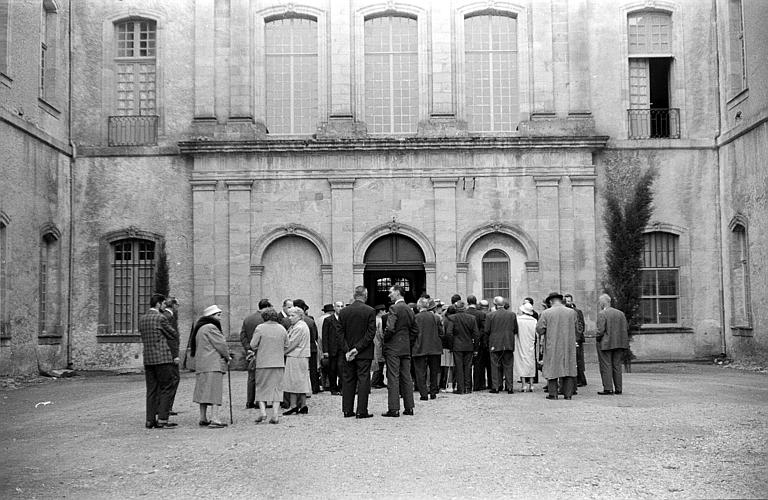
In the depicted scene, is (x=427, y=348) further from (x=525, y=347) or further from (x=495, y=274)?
(x=495, y=274)

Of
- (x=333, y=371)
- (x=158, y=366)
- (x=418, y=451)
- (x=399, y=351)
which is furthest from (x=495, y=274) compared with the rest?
(x=418, y=451)

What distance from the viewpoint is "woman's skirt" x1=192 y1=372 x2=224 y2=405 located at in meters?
12.3

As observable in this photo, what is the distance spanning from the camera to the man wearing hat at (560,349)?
598 inches

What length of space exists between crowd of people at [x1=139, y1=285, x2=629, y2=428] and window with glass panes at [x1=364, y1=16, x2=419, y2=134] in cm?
825

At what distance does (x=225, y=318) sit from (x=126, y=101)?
655 centimetres

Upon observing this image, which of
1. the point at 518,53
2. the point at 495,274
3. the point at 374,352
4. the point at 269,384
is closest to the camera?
the point at 269,384

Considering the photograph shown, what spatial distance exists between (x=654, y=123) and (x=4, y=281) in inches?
664

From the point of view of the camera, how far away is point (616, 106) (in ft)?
80.2

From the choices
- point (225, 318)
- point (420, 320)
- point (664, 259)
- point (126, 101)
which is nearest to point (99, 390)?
point (225, 318)

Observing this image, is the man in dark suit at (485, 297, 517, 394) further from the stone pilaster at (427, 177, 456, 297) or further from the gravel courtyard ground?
the stone pilaster at (427, 177, 456, 297)

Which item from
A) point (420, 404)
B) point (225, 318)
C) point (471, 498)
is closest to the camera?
point (471, 498)

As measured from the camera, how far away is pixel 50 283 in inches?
911

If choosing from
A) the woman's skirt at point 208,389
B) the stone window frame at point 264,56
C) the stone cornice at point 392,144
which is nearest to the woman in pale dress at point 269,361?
the woman's skirt at point 208,389

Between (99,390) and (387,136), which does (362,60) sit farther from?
(99,390)
